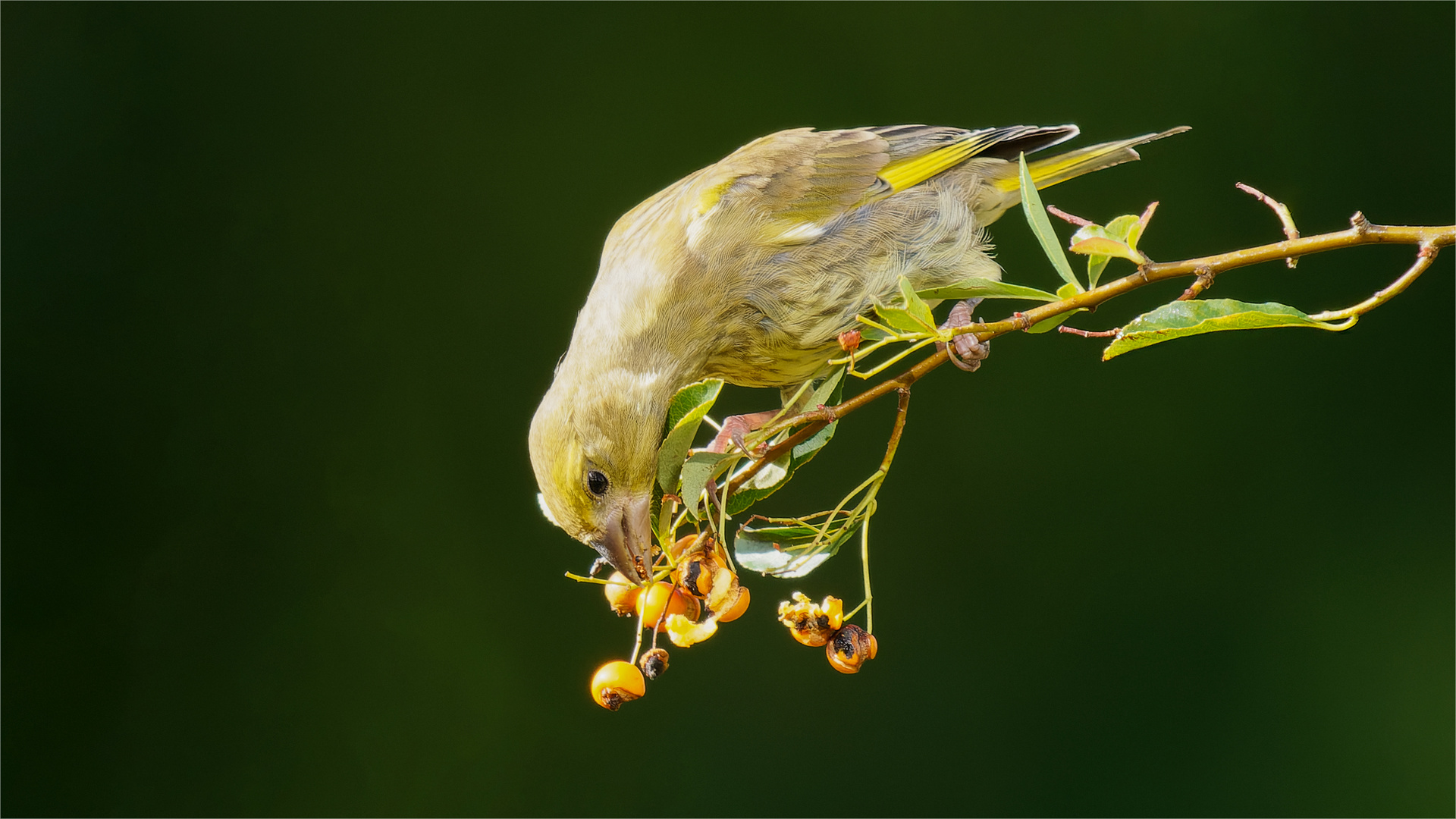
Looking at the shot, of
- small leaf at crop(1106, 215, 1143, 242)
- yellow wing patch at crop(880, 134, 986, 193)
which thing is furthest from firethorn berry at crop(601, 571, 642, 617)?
yellow wing patch at crop(880, 134, 986, 193)

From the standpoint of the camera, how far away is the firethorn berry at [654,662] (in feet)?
5.10

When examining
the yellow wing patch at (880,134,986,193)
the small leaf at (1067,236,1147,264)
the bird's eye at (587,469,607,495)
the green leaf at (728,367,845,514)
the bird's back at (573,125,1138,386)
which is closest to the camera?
the small leaf at (1067,236,1147,264)

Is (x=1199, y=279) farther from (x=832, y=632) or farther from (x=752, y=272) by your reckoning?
(x=752, y=272)

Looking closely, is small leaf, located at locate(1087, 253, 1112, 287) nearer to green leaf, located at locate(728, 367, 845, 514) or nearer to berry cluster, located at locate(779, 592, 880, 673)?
green leaf, located at locate(728, 367, 845, 514)

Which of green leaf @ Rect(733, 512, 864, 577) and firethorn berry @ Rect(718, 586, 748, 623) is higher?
green leaf @ Rect(733, 512, 864, 577)

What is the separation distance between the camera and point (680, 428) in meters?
1.49

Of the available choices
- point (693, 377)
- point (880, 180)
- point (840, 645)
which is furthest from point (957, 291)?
point (880, 180)

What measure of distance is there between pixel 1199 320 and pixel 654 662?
2.86 ft

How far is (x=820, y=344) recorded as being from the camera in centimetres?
207

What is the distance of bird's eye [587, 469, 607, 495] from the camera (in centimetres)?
186

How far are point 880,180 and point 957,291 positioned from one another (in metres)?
0.91

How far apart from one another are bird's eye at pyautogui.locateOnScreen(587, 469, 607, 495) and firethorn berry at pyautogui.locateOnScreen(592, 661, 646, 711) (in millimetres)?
403

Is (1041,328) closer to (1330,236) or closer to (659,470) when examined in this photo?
(1330,236)

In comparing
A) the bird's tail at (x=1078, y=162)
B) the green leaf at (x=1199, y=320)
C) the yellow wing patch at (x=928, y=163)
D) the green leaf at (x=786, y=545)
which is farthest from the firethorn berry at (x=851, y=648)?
the bird's tail at (x=1078, y=162)
